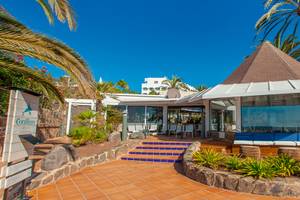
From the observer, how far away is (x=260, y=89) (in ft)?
28.3

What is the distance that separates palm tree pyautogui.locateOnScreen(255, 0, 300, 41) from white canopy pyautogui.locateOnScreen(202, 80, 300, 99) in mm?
6605

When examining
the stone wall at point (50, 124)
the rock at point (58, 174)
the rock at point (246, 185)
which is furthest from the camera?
the stone wall at point (50, 124)

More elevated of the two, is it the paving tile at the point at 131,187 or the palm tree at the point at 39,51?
the palm tree at the point at 39,51

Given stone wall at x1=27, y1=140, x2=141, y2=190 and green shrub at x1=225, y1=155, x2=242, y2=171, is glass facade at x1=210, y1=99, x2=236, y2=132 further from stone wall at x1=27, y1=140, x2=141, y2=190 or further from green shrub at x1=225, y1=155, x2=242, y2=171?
green shrub at x1=225, y1=155, x2=242, y2=171

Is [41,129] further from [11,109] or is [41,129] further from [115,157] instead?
[11,109]

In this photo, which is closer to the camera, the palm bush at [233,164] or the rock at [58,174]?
the palm bush at [233,164]

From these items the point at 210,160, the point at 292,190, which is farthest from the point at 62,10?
the point at 292,190

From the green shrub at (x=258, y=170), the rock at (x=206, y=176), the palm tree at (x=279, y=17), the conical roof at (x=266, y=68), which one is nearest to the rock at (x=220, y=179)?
the rock at (x=206, y=176)

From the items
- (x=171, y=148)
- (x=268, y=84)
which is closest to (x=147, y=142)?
(x=171, y=148)

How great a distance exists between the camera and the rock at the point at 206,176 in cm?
580

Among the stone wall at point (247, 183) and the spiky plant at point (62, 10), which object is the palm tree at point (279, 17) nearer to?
the stone wall at point (247, 183)

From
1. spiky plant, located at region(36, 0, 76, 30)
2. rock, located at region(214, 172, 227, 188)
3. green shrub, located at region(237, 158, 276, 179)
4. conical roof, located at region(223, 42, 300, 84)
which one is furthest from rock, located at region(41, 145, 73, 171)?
conical roof, located at region(223, 42, 300, 84)

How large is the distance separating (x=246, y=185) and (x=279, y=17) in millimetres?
15185

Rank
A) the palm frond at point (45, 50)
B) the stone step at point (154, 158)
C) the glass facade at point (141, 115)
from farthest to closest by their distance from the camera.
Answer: the glass facade at point (141, 115) < the stone step at point (154, 158) < the palm frond at point (45, 50)
